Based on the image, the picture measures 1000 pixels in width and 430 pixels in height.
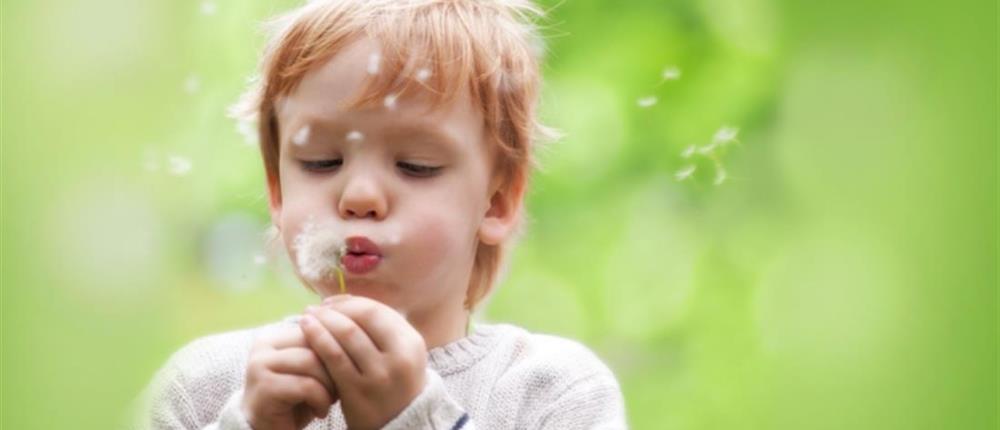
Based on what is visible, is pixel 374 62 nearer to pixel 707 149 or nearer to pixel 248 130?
pixel 248 130

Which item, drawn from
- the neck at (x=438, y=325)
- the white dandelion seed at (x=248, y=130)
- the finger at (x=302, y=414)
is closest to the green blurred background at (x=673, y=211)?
the white dandelion seed at (x=248, y=130)

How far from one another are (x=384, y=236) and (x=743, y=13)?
1.94ft

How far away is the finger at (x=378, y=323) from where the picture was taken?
75 cm

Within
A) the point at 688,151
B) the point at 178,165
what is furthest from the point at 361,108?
the point at 688,151

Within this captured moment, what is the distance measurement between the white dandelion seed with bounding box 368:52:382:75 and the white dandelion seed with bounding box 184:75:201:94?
0.37 meters

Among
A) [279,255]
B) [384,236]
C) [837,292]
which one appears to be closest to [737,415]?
[837,292]

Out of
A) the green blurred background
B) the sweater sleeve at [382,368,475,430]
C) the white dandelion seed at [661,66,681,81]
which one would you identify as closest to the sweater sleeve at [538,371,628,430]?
the sweater sleeve at [382,368,475,430]

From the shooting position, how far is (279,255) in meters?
1.04

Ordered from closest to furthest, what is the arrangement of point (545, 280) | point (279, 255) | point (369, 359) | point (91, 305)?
point (369, 359), point (279, 255), point (91, 305), point (545, 280)

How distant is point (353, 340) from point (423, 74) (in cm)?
17

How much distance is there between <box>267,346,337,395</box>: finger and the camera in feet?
2.48

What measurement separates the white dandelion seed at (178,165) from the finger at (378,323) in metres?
0.43

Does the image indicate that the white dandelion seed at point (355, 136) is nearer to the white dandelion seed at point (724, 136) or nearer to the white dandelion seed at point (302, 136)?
the white dandelion seed at point (302, 136)

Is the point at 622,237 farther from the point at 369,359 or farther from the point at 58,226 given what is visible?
the point at 369,359
